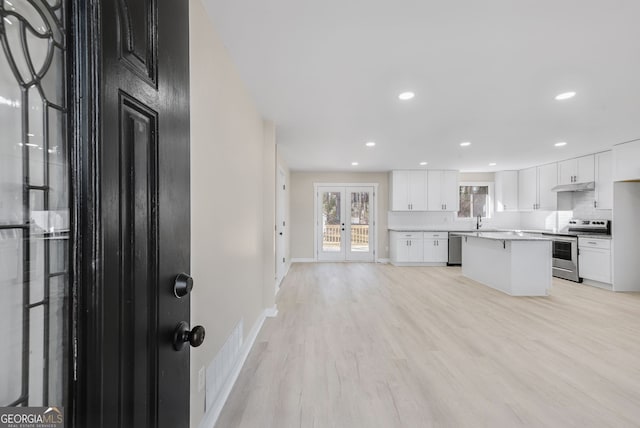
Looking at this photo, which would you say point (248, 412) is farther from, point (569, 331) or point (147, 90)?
point (569, 331)

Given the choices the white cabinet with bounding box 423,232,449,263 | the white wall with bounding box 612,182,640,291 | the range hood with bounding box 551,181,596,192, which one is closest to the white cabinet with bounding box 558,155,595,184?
the range hood with bounding box 551,181,596,192

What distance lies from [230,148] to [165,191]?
5.26ft

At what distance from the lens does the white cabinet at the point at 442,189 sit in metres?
7.68

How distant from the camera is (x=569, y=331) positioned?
3203 millimetres

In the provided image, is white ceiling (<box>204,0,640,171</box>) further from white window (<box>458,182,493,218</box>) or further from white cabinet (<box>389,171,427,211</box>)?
white window (<box>458,182,493,218</box>)

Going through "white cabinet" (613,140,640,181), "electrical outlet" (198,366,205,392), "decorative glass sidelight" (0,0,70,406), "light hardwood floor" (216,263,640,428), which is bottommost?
"light hardwood floor" (216,263,640,428)

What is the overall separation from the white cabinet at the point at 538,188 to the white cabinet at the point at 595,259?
4.16 ft

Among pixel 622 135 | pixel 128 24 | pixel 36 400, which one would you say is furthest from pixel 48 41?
pixel 622 135

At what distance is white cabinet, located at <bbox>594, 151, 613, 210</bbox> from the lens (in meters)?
5.13

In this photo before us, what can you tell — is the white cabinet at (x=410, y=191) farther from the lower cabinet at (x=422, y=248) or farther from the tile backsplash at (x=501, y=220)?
the lower cabinet at (x=422, y=248)

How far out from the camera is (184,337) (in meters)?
0.78

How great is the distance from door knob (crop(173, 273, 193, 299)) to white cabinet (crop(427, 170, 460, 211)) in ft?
24.9

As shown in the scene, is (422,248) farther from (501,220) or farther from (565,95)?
(565,95)

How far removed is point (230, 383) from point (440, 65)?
2.90 metres
